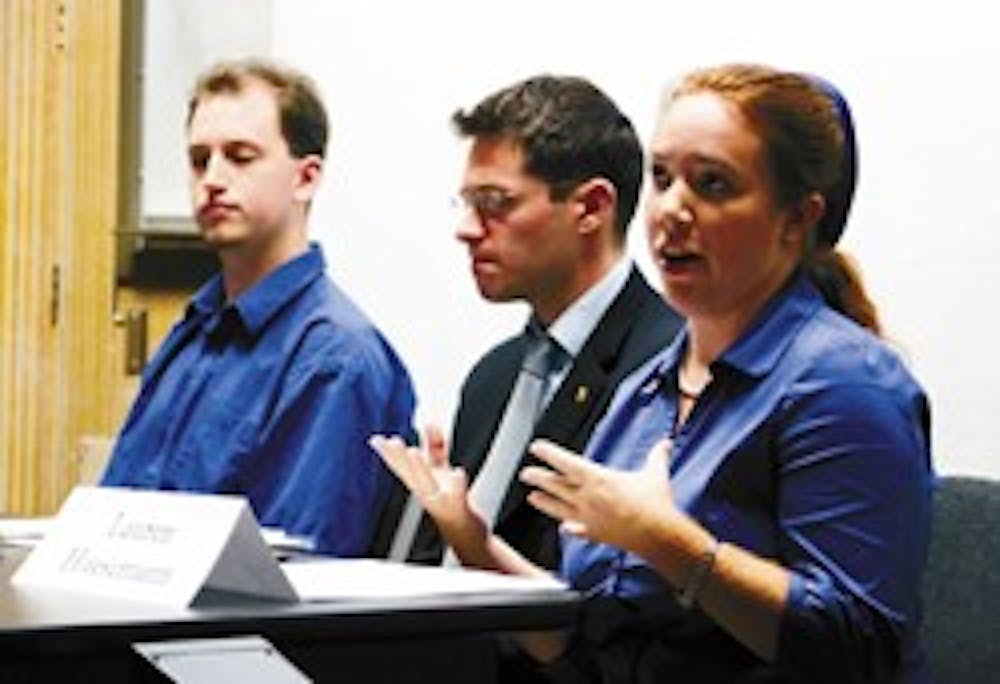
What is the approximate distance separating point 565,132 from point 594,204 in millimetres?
97

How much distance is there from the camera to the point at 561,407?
206 cm

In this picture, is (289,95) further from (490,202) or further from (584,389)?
(584,389)

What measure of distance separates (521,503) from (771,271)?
0.46 metres

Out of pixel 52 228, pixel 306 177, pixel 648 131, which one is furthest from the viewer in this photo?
pixel 52 228

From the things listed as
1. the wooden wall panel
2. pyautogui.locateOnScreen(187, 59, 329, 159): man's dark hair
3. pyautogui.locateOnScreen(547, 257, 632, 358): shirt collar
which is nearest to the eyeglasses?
pyautogui.locateOnScreen(547, 257, 632, 358): shirt collar

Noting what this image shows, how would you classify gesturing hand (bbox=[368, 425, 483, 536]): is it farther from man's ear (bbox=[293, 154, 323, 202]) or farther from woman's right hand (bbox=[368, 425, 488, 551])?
man's ear (bbox=[293, 154, 323, 202])

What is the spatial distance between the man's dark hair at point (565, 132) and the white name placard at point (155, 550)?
1049 mm

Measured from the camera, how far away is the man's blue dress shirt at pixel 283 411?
214 centimetres

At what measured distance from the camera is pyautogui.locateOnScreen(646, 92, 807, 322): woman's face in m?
1.71

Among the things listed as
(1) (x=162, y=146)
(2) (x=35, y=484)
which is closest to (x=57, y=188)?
(1) (x=162, y=146)

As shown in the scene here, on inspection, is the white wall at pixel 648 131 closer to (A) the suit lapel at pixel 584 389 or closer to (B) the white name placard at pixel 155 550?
(A) the suit lapel at pixel 584 389

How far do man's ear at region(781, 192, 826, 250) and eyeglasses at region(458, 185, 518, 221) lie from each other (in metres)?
0.59

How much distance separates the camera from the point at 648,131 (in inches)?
106

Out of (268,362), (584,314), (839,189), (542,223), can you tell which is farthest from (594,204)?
(839,189)
